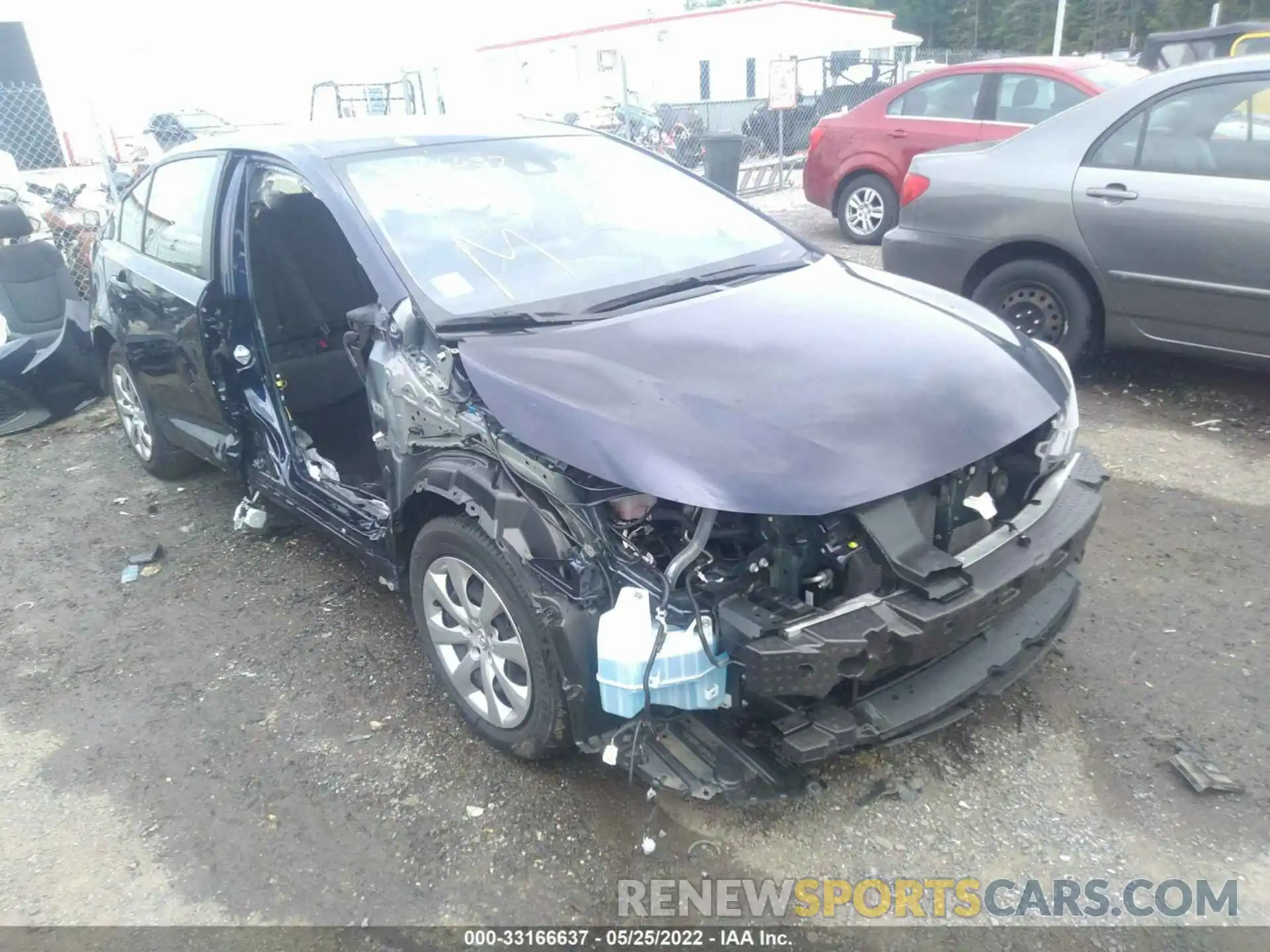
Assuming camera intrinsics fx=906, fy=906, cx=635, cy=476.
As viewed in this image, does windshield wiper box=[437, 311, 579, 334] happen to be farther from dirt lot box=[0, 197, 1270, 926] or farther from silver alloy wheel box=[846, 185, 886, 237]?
silver alloy wheel box=[846, 185, 886, 237]

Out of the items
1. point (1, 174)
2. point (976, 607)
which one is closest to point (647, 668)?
point (976, 607)

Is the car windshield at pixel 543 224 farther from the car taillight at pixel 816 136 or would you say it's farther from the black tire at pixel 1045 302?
the car taillight at pixel 816 136

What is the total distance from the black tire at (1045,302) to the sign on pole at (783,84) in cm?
862

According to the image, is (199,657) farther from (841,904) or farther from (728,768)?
(841,904)

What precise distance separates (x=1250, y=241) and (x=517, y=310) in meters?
3.54

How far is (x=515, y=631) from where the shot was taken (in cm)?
250

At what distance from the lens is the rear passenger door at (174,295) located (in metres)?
3.76

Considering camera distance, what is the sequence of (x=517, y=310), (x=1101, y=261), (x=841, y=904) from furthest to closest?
(x=1101, y=261), (x=517, y=310), (x=841, y=904)

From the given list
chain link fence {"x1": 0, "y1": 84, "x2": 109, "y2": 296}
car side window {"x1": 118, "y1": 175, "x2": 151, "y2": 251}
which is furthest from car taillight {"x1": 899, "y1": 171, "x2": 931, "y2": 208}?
chain link fence {"x1": 0, "y1": 84, "x2": 109, "y2": 296}

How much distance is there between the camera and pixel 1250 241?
165 inches

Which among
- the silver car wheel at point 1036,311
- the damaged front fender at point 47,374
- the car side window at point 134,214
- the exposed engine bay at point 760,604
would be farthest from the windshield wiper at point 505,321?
the damaged front fender at point 47,374

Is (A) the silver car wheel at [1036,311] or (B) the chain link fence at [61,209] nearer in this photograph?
(A) the silver car wheel at [1036,311]

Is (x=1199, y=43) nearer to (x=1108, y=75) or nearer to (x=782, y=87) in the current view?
(x=1108, y=75)

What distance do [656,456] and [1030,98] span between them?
7.37 meters
